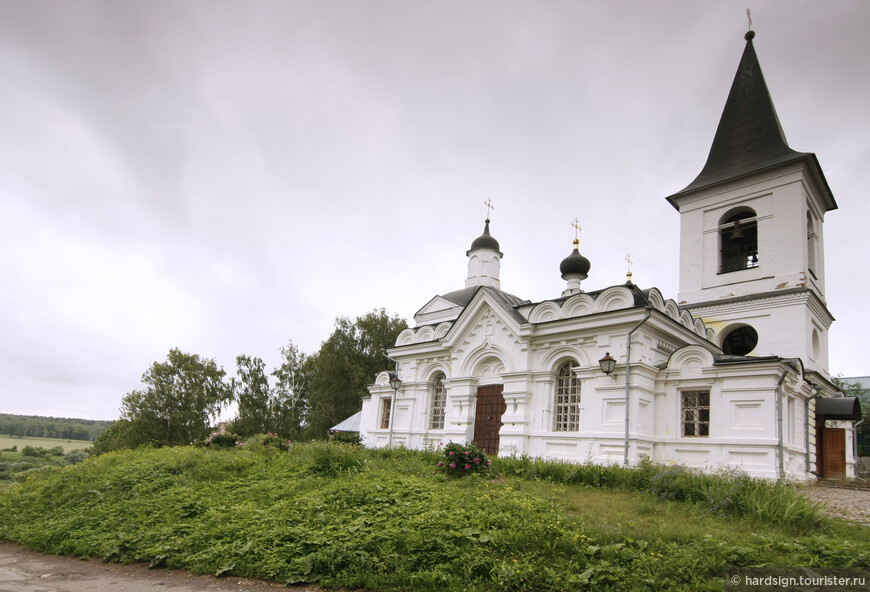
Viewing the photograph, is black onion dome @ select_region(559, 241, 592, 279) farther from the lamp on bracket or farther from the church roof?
the lamp on bracket

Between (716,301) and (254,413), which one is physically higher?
(716,301)

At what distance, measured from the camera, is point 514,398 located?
15695 millimetres

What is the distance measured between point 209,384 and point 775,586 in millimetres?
38565

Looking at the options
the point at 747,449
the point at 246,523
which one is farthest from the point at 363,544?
the point at 747,449

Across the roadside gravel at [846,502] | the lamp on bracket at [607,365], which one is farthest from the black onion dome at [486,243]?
the roadside gravel at [846,502]

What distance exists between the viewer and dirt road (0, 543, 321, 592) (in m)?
5.67

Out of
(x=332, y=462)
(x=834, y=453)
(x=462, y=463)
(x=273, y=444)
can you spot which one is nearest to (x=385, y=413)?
(x=273, y=444)

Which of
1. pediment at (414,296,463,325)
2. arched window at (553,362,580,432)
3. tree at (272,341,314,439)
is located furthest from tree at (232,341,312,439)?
arched window at (553,362,580,432)

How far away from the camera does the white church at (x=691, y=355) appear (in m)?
12.8

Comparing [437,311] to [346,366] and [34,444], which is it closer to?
[346,366]

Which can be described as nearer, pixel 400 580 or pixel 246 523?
pixel 400 580

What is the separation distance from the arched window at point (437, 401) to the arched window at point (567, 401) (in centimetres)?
452

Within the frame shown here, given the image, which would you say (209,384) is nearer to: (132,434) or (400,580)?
(132,434)

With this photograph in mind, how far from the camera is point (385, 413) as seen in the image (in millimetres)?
20922
